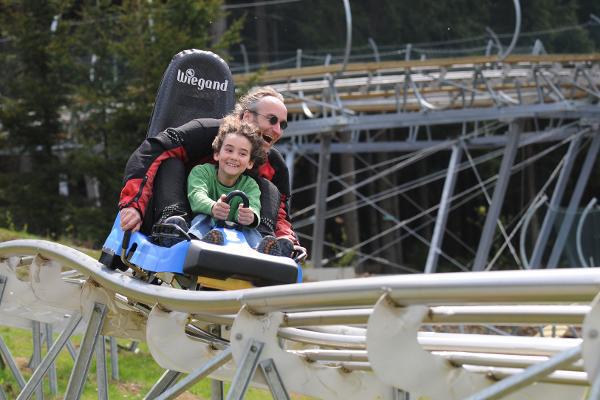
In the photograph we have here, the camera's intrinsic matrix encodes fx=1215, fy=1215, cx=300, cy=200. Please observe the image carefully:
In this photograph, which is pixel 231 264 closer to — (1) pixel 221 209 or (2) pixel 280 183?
(1) pixel 221 209

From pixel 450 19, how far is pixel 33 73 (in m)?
6.31

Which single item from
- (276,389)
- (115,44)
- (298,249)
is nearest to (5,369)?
(298,249)

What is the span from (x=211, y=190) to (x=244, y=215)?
428mm

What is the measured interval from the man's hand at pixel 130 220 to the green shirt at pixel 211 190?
0.88ft

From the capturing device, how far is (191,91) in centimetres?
682

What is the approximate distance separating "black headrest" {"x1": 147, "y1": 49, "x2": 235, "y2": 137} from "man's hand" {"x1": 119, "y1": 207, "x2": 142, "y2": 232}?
879 mm

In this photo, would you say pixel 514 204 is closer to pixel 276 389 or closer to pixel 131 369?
pixel 131 369

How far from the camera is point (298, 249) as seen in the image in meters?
5.84

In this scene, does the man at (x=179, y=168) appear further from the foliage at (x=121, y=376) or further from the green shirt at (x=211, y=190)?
the foliage at (x=121, y=376)

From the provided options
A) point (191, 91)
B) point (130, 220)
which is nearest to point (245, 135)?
point (130, 220)

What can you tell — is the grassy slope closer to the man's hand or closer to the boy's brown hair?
the man's hand

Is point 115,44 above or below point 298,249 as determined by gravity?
above

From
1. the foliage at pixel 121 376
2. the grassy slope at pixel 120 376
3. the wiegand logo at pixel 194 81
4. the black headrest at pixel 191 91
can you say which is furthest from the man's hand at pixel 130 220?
the foliage at pixel 121 376

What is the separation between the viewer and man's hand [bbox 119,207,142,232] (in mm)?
5820
